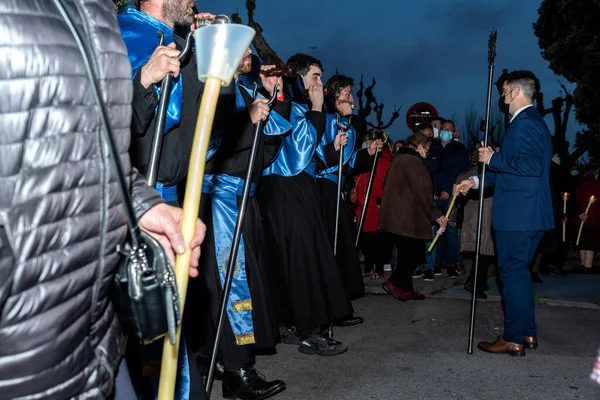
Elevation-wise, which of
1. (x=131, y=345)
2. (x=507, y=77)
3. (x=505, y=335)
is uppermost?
(x=507, y=77)

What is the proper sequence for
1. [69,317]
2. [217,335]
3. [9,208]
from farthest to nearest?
[217,335], [69,317], [9,208]

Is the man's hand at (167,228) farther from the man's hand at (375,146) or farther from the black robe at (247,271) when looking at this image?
the man's hand at (375,146)

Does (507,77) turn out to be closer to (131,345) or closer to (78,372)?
(131,345)

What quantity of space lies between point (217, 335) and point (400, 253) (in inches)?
201

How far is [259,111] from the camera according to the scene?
4355mm

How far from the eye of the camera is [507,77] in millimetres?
6113

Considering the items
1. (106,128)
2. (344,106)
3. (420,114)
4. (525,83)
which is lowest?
(106,128)

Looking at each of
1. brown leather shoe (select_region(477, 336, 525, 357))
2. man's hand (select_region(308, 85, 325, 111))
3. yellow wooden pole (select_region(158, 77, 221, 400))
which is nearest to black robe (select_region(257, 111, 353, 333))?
man's hand (select_region(308, 85, 325, 111))

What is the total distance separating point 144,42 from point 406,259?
231 inches

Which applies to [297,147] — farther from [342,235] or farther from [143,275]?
[143,275]

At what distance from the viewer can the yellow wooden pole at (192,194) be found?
5.18ft

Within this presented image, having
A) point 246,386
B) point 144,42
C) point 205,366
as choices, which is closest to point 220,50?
point 144,42

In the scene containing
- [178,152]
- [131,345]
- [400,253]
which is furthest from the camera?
[400,253]

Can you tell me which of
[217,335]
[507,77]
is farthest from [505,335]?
[217,335]
